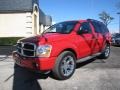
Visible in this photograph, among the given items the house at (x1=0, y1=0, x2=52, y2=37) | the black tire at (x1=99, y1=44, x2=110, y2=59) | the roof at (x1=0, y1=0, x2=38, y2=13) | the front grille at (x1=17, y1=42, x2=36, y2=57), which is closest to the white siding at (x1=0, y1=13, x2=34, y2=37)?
the house at (x1=0, y1=0, x2=52, y2=37)

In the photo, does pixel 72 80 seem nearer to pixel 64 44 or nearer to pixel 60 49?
pixel 60 49

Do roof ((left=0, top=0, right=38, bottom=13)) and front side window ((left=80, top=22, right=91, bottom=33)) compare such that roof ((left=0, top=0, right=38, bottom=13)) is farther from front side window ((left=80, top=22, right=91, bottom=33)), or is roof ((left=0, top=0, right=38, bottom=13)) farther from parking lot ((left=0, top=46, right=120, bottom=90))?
parking lot ((left=0, top=46, right=120, bottom=90))

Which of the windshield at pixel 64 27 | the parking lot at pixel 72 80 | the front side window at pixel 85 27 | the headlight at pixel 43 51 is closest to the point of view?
the parking lot at pixel 72 80

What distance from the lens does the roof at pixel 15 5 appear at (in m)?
22.5

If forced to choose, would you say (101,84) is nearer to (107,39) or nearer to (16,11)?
(107,39)

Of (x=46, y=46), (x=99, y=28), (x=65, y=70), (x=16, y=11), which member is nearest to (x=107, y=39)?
(x=99, y=28)

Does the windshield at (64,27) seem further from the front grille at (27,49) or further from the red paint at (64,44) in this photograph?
the front grille at (27,49)

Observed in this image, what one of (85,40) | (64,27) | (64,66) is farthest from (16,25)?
(64,66)

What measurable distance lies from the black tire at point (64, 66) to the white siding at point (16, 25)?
15.5m

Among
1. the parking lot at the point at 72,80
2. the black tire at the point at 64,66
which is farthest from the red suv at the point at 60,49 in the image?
the parking lot at the point at 72,80

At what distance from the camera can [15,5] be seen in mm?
22859

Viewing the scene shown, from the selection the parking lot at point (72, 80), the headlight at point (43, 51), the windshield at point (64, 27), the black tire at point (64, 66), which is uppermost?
the windshield at point (64, 27)

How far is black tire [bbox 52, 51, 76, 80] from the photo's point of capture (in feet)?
22.4

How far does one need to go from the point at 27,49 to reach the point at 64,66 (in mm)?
1275
